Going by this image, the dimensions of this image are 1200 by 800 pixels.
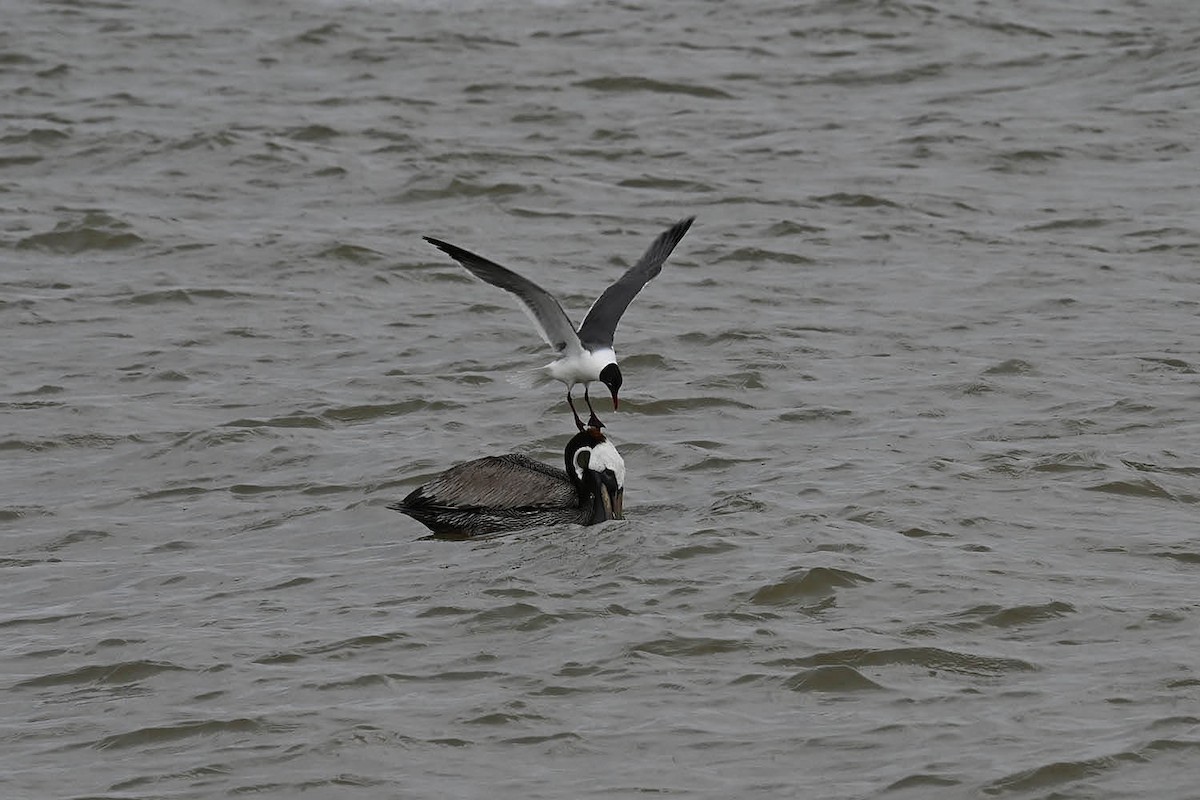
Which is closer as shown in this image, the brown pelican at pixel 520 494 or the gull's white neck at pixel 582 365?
the brown pelican at pixel 520 494

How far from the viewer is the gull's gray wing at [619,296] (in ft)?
32.8

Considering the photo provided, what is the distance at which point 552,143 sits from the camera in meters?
17.2

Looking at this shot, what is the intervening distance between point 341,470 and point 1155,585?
4.29 m

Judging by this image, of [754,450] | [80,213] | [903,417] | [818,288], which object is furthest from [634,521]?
[80,213]

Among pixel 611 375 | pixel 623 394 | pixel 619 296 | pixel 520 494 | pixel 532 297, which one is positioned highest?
pixel 532 297

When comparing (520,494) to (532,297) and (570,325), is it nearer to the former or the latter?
(570,325)

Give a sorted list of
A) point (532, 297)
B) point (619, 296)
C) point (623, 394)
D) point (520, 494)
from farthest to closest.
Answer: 1. point (623, 394)
2. point (619, 296)
3. point (520, 494)
4. point (532, 297)

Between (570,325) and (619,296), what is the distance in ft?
2.67

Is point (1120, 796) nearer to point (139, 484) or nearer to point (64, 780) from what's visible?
point (64, 780)

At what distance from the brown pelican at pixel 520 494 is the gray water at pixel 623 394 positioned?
14cm

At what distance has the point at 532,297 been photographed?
955 cm

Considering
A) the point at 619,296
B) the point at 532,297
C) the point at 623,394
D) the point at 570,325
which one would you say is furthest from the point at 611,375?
the point at 623,394

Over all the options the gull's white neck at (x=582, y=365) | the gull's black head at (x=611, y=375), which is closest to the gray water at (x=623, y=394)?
the gull's white neck at (x=582, y=365)

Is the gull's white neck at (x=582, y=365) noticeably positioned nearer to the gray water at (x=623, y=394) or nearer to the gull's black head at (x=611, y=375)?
the gull's black head at (x=611, y=375)
